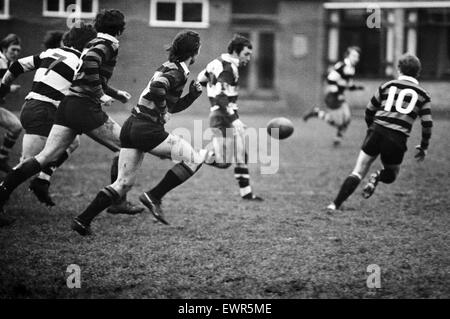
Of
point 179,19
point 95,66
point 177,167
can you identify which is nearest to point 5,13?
point 179,19

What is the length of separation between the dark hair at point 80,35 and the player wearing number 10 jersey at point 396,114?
2978 millimetres

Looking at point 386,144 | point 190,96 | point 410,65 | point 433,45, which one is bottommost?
point 386,144

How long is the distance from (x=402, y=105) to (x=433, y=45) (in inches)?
712

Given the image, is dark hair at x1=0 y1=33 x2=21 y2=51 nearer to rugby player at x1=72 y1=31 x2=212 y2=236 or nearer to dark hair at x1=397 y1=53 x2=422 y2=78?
rugby player at x1=72 y1=31 x2=212 y2=236

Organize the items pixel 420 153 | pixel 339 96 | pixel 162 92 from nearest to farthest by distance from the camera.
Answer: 1. pixel 162 92
2. pixel 420 153
3. pixel 339 96

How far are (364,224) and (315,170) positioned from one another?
397 centimetres

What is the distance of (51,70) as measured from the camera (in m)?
6.47

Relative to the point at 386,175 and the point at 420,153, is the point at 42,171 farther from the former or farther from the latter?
the point at 420,153

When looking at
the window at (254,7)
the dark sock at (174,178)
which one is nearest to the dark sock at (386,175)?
the dark sock at (174,178)

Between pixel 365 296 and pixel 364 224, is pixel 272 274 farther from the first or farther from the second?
pixel 364 224

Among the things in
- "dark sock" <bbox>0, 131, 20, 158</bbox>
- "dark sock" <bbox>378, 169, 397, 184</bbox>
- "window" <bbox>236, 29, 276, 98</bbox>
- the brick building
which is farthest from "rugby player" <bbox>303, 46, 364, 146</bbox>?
"window" <bbox>236, 29, 276, 98</bbox>

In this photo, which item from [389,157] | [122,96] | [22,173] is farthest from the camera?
[389,157]

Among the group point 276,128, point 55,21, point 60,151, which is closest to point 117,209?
point 60,151
